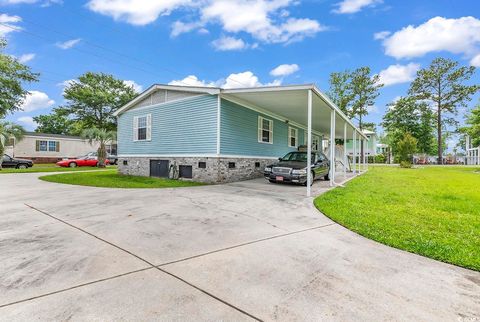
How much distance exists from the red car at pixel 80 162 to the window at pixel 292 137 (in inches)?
755

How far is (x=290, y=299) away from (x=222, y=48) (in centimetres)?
2283

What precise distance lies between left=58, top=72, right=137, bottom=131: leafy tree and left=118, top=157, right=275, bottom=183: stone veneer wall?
20491 millimetres

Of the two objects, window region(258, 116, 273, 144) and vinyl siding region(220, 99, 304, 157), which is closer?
vinyl siding region(220, 99, 304, 157)

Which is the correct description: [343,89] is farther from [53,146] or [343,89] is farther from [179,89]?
[53,146]

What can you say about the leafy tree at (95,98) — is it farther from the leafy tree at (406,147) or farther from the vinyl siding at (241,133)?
the leafy tree at (406,147)

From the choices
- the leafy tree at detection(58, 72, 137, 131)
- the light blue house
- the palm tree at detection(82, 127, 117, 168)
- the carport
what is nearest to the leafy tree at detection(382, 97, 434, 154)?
the carport

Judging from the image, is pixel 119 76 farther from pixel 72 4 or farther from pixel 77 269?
Answer: pixel 77 269

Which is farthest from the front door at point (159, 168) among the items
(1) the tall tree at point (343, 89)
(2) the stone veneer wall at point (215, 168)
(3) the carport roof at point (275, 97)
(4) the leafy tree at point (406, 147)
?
(1) the tall tree at point (343, 89)

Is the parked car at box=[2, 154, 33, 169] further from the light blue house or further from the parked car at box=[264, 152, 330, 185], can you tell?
the parked car at box=[264, 152, 330, 185]

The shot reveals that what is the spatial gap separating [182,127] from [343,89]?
107 ft

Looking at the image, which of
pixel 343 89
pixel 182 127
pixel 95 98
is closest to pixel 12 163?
pixel 95 98

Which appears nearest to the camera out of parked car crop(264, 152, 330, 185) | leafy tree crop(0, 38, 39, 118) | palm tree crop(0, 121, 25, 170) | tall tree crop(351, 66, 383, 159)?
parked car crop(264, 152, 330, 185)

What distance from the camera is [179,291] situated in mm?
2330

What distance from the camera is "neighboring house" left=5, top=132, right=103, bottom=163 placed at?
2752cm
